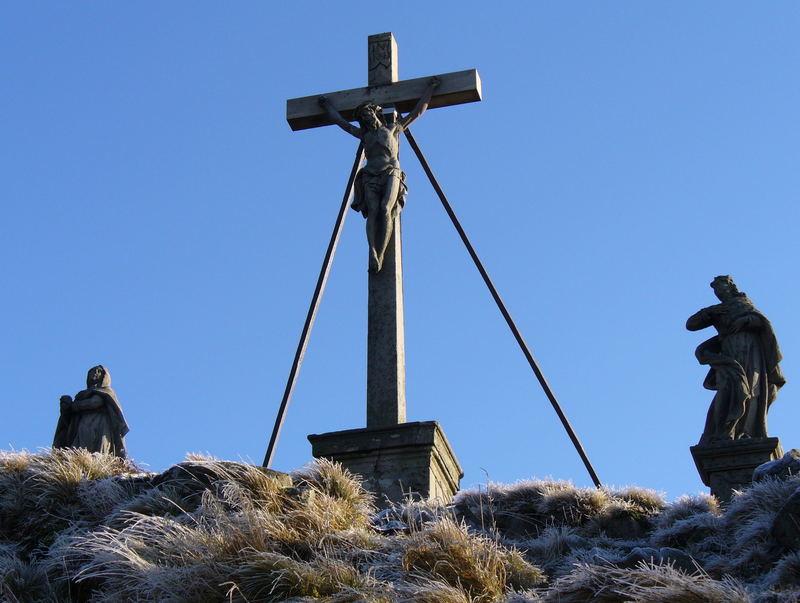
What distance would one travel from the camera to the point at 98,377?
37.2ft

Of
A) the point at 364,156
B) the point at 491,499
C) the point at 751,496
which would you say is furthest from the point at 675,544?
the point at 364,156

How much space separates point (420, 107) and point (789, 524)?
6.65 meters

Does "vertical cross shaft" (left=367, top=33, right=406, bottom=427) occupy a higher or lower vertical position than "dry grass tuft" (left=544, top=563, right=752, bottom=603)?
higher

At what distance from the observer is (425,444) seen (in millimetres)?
10477

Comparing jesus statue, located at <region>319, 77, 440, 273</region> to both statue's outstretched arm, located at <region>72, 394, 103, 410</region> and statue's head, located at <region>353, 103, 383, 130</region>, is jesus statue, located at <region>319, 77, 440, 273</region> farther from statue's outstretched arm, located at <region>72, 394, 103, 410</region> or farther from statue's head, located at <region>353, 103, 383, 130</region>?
statue's outstretched arm, located at <region>72, 394, 103, 410</region>

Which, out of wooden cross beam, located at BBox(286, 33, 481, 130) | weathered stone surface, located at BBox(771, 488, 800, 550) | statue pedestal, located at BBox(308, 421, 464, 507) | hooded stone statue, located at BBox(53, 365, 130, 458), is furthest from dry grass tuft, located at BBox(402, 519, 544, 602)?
wooden cross beam, located at BBox(286, 33, 481, 130)

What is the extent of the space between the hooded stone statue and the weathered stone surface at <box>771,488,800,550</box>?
5531 mm

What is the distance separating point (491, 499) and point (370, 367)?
2.79 meters

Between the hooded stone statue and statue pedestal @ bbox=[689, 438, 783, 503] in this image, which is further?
the hooded stone statue

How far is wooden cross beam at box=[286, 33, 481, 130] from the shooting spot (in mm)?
13070

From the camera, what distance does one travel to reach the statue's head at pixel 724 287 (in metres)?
11.0

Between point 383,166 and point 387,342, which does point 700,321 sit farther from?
point 383,166

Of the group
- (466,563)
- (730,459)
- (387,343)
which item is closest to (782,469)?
(730,459)

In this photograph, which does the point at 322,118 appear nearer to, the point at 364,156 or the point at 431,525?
the point at 364,156
